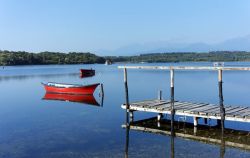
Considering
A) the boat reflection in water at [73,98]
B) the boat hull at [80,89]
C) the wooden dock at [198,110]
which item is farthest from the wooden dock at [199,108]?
the boat hull at [80,89]

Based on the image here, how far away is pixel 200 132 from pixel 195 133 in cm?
37

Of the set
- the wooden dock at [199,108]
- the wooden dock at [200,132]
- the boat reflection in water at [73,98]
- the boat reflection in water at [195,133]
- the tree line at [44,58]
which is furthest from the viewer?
the tree line at [44,58]

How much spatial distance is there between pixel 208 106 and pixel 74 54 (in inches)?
6752

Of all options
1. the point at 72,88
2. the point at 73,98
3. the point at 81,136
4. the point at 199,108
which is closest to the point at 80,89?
the point at 72,88

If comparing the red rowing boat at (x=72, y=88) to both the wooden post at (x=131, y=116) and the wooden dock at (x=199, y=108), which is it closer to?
the wooden post at (x=131, y=116)

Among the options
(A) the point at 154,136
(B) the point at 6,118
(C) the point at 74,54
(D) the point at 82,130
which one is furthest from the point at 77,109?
(C) the point at 74,54

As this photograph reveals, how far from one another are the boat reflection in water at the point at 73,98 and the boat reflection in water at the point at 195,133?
14.8 m

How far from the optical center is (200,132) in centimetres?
2220

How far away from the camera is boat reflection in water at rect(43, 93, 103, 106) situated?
40925mm

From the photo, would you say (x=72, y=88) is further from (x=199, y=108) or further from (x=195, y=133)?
(x=195, y=133)

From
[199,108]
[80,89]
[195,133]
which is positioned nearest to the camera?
[195,133]

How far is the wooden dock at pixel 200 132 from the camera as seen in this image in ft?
65.3

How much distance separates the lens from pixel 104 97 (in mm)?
43844

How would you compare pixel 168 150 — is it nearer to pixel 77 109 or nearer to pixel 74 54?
pixel 77 109
